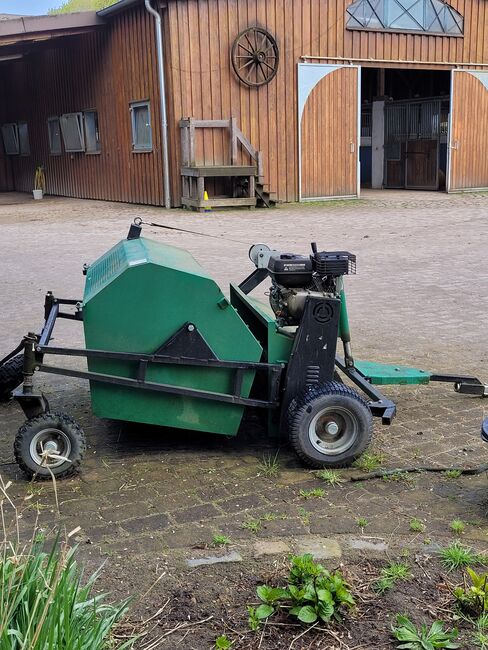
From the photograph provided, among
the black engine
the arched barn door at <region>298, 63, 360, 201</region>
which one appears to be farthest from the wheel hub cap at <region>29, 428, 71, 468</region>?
the arched barn door at <region>298, 63, 360, 201</region>

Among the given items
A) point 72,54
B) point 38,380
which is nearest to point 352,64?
point 72,54

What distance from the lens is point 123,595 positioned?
9.31 feet

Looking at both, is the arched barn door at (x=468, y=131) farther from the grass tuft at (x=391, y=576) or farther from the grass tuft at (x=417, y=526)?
the grass tuft at (x=391, y=576)

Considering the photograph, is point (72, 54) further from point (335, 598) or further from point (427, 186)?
point (335, 598)

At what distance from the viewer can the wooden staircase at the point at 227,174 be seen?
56.3 feet

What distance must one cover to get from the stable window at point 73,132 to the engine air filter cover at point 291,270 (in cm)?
1908

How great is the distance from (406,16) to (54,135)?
38.1ft

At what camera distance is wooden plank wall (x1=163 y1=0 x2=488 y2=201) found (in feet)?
56.0

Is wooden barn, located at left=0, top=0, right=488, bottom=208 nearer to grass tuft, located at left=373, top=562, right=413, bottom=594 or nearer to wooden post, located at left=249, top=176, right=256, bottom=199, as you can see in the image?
wooden post, located at left=249, top=176, right=256, bottom=199

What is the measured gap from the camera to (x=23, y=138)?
2748 centimetres

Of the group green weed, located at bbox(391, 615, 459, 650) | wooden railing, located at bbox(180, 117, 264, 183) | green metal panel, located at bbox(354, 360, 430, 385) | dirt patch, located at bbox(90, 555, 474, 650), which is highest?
wooden railing, located at bbox(180, 117, 264, 183)

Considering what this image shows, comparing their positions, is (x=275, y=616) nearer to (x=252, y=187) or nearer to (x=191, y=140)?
(x=191, y=140)

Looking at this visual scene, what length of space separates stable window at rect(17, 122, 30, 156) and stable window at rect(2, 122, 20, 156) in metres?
0.29

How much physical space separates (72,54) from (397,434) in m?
19.8
